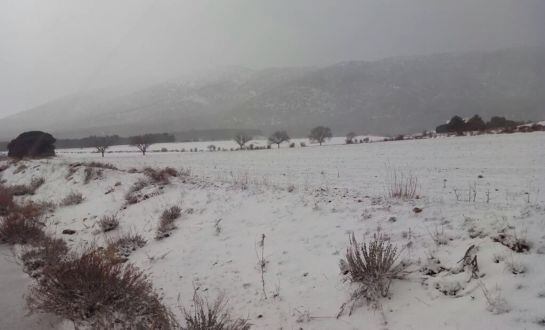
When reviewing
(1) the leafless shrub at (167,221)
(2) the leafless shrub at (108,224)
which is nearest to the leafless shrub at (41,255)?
(2) the leafless shrub at (108,224)

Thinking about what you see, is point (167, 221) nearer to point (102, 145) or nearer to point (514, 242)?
point (514, 242)

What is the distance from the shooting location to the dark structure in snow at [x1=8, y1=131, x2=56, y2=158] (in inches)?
1887

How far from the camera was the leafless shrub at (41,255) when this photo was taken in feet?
23.9

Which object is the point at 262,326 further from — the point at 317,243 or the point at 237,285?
the point at 317,243

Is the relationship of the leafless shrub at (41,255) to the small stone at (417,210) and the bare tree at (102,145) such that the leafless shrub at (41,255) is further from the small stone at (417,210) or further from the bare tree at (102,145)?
Result: the bare tree at (102,145)

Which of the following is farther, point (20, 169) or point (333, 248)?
point (20, 169)

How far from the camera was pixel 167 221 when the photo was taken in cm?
923

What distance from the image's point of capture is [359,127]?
195 m

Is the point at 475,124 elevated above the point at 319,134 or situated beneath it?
elevated above

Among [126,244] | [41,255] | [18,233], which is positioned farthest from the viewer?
[18,233]

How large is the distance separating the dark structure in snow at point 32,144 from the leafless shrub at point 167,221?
46.2 metres

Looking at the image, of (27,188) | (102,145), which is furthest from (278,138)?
(27,188)

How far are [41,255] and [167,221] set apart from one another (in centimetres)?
270

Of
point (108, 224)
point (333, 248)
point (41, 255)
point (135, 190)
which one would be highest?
point (135, 190)
